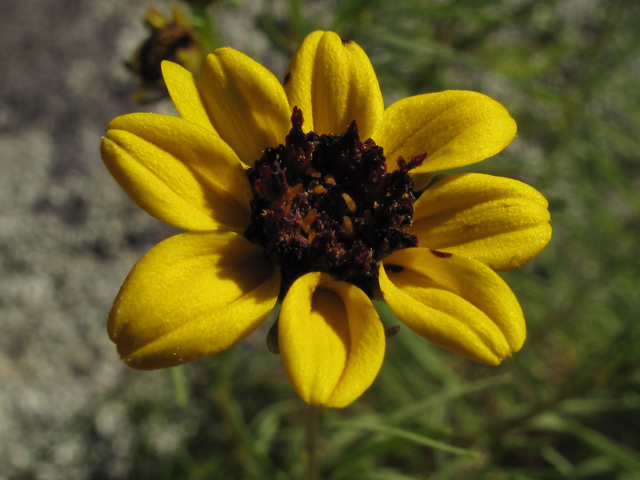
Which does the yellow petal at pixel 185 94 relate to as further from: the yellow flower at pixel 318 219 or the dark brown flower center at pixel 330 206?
the dark brown flower center at pixel 330 206

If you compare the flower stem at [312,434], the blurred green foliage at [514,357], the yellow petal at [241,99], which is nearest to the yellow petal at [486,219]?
the yellow petal at [241,99]

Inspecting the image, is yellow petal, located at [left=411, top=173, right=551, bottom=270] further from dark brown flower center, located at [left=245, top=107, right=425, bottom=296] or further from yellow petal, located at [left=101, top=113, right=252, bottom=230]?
yellow petal, located at [left=101, top=113, right=252, bottom=230]

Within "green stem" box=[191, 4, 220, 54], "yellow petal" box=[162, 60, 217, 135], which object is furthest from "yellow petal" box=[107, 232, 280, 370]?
"green stem" box=[191, 4, 220, 54]

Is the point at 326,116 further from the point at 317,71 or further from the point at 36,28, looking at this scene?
the point at 36,28

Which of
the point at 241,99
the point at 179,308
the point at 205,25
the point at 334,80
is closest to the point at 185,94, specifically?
the point at 241,99

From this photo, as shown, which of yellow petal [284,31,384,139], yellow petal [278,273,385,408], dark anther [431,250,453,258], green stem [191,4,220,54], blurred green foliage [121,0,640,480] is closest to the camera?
yellow petal [278,273,385,408]

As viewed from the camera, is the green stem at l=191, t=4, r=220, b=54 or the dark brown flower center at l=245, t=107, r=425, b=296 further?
the green stem at l=191, t=4, r=220, b=54

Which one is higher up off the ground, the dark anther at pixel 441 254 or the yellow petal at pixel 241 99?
the yellow petal at pixel 241 99

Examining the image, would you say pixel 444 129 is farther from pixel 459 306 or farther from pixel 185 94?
pixel 185 94
